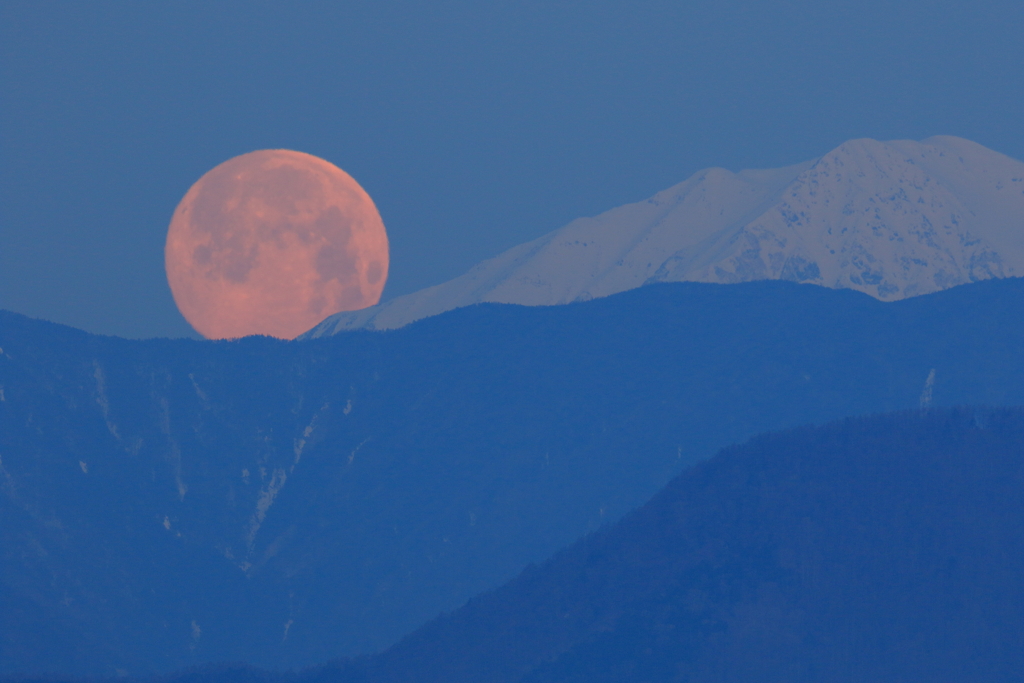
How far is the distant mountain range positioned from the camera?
153 meters

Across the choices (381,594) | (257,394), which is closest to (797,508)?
(381,594)

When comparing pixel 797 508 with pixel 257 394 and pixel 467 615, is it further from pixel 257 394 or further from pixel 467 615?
pixel 257 394

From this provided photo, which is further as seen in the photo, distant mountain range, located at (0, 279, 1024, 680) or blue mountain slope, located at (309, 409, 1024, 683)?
distant mountain range, located at (0, 279, 1024, 680)

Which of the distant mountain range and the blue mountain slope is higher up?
Result: the distant mountain range

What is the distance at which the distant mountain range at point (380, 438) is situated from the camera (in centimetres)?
15288

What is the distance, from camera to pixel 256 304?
16288 centimetres

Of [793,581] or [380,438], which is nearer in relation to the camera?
[793,581]

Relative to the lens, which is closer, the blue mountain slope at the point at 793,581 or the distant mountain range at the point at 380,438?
the blue mountain slope at the point at 793,581

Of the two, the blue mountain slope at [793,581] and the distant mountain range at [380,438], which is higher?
the distant mountain range at [380,438]

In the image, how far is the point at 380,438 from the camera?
17162 centimetres

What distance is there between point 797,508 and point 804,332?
5764 centimetres

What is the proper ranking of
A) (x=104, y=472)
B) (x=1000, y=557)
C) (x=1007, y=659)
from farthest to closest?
1. (x=104, y=472)
2. (x=1000, y=557)
3. (x=1007, y=659)

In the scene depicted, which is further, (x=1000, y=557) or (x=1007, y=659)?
(x=1000, y=557)

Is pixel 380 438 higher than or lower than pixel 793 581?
higher
